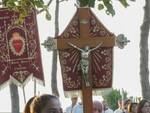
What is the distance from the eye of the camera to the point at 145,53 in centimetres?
1827

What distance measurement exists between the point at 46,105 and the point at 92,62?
2.29m

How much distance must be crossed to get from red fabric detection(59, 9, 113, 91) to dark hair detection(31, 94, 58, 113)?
205 cm

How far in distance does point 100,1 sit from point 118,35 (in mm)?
1096

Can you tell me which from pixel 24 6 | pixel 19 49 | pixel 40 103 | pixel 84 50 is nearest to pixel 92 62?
pixel 84 50

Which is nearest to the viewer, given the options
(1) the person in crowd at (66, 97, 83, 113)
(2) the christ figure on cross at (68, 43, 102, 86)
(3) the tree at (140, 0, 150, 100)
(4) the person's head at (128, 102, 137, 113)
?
(2) the christ figure on cross at (68, 43, 102, 86)

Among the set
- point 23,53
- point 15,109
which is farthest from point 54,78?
point 23,53

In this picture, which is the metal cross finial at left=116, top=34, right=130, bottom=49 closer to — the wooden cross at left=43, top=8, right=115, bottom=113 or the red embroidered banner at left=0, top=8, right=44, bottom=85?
the wooden cross at left=43, top=8, right=115, bottom=113

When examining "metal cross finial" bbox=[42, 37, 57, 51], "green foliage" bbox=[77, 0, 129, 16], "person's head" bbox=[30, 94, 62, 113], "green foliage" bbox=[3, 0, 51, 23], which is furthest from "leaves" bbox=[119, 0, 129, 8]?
"person's head" bbox=[30, 94, 62, 113]

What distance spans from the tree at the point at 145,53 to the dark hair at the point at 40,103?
38.6 feet

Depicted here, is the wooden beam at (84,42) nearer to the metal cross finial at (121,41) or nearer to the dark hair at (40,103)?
the metal cross finial at (121,41)

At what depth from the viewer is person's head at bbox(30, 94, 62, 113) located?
562 centimetres

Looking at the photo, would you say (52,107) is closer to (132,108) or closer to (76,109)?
(76,109)

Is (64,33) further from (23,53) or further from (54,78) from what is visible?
(54,78)

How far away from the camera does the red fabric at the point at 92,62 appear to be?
783cm
